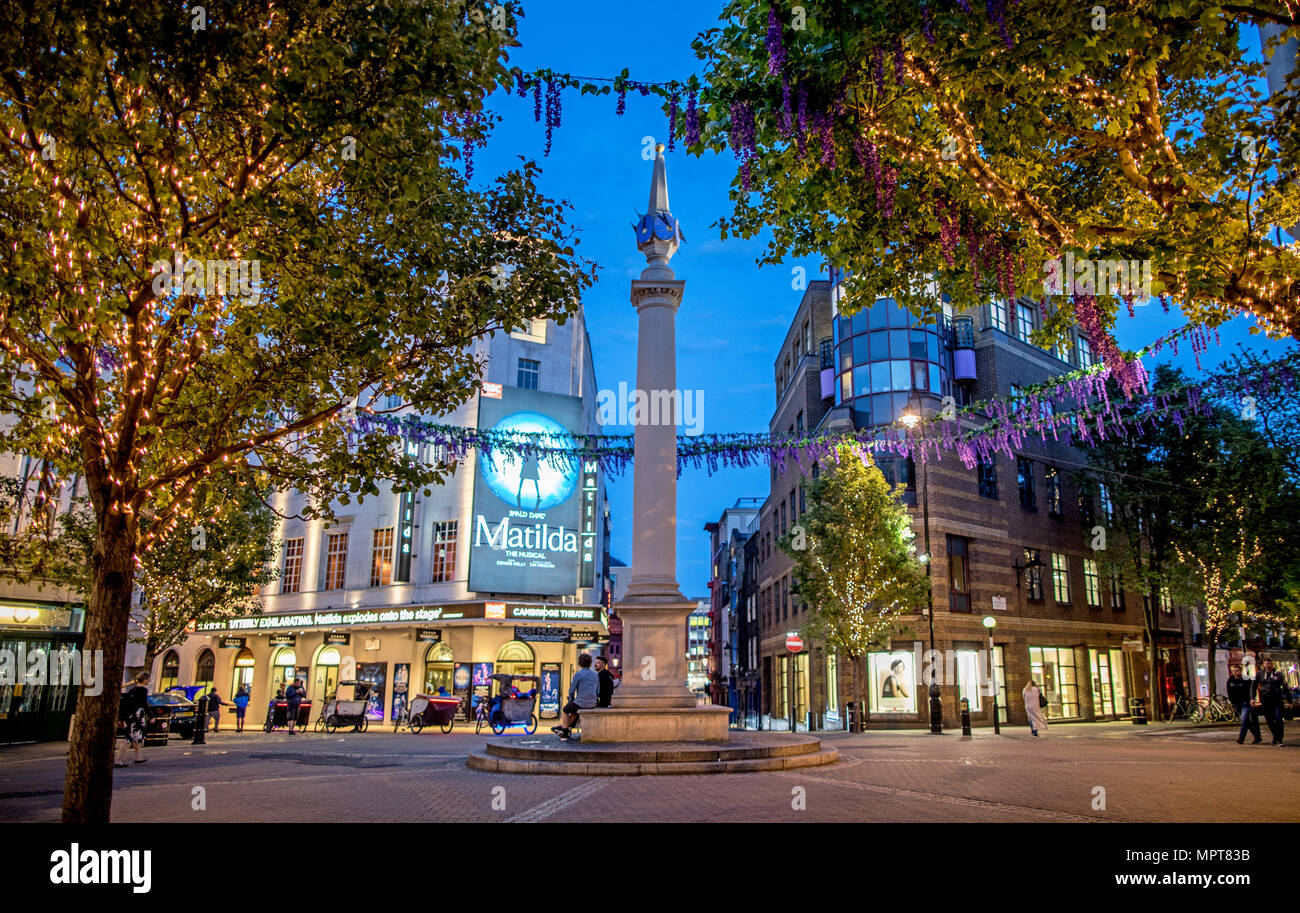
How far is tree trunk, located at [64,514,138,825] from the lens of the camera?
709 cm

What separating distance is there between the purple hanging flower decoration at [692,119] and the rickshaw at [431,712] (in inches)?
990

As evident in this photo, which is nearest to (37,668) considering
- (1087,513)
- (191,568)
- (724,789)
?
(191,568)

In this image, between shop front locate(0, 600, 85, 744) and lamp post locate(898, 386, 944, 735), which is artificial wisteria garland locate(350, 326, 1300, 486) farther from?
shop front locate(0, 600, 85, 744)

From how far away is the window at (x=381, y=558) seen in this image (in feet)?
122

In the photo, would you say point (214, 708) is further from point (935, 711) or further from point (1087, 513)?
point (1087, 513)

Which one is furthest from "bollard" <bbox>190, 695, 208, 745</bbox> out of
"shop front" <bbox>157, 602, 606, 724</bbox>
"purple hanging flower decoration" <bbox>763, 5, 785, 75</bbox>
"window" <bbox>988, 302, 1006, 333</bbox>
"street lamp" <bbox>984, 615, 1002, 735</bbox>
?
"window" <bbox>988, 302, 1006, 333</bbox>

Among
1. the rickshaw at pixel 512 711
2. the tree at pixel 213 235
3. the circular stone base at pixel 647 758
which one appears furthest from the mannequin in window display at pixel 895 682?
the tree at pixel 213 235

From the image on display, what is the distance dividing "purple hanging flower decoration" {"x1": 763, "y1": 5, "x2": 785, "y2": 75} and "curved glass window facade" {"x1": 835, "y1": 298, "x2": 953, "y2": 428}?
24.5 metres

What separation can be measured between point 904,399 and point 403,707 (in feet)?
80.1

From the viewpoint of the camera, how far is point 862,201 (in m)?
9.61

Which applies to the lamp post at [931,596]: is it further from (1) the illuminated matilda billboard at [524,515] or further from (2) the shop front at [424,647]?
(2) the shop front at [424,647]

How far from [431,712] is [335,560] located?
42.9ft
